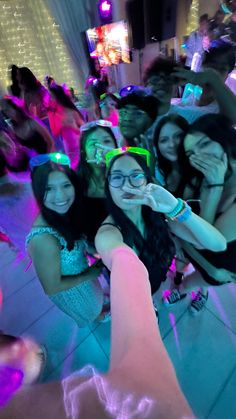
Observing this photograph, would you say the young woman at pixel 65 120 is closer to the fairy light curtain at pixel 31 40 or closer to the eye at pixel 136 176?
the eye at pixel 136 176

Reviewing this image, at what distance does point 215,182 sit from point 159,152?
0.46 metres

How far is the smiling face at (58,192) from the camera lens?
0.97m

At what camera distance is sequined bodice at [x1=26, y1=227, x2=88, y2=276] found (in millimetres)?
905

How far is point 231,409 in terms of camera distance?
3.51 feet

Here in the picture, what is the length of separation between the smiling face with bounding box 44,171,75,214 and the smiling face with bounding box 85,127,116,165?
386 mm

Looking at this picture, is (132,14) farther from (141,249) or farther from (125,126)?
(141,249)

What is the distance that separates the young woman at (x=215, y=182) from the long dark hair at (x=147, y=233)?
0.56ft

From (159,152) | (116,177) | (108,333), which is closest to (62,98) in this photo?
(159,152)

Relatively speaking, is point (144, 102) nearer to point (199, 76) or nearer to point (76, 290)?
point (199, 76)

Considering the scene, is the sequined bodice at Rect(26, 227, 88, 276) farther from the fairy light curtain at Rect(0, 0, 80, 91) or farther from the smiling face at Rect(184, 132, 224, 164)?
the fairy light curtain at Rect(0, 0, 80, 91)

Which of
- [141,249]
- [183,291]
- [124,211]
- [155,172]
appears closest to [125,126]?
[155,172]

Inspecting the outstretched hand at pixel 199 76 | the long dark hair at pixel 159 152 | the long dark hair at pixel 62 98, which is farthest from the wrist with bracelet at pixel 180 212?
the long dark hair at pixel 62 98

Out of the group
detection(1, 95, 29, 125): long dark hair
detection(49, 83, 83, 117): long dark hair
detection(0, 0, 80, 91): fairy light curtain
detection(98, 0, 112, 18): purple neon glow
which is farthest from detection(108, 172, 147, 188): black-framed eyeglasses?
detection(0, 0, 80, 91): fairy light curtain

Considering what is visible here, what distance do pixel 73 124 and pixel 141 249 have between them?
1.64m
